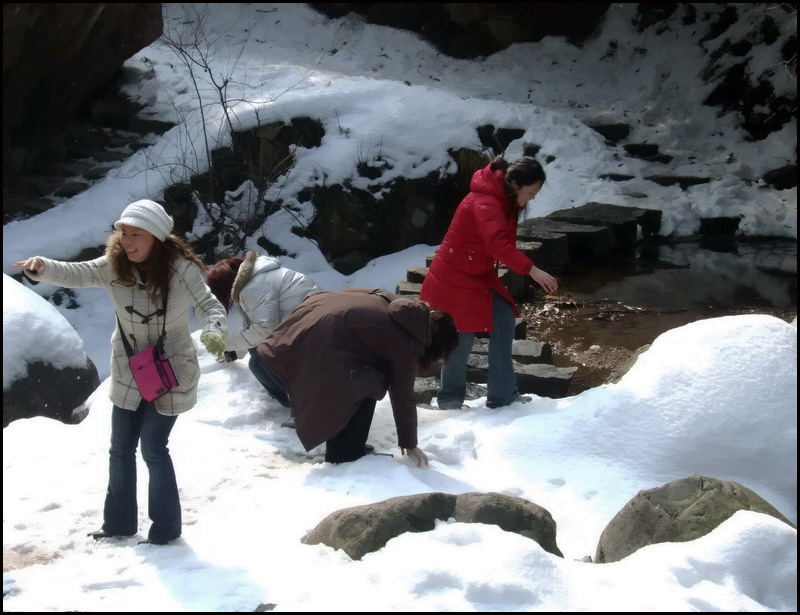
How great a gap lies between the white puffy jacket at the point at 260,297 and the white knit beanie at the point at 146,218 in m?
1.44

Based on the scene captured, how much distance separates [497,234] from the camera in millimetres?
4398

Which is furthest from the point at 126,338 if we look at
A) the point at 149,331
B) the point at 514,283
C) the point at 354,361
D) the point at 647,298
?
the point at 647,298

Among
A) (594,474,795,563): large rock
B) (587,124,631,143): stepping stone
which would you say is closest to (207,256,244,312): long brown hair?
(594,474,795,563): large rock

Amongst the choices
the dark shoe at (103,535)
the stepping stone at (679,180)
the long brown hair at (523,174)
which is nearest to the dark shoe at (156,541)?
the dark shoe at (103,535)

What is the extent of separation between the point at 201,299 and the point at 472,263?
1820 mm

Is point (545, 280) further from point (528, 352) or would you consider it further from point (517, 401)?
point (528, 352)

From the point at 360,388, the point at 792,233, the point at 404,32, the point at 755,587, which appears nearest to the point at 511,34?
the point at 404,32

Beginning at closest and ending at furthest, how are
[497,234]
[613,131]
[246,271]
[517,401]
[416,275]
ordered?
[497,234]
[246,271]
[517,401]
[416,275]
[613,131]

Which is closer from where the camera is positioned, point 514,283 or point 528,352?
point 528,352

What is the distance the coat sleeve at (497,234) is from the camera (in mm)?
4347

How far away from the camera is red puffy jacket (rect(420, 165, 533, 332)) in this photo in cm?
452

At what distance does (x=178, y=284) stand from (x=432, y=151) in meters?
7.59

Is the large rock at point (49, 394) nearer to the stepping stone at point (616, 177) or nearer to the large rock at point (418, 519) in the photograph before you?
the large rock at point (418, 519)

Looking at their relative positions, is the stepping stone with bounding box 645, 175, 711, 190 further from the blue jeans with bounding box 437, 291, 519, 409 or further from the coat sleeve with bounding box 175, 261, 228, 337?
the coat sleeve with bounding box 175, 261, 228, 337
